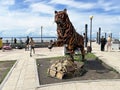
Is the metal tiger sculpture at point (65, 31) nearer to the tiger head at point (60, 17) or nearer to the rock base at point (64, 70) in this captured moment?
the tiger head at point (60, 17)

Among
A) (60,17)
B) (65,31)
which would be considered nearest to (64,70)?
(65,31)

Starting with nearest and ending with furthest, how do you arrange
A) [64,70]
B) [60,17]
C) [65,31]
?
[64,70] < [60,17] < [65,31]

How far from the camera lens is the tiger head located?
14.6 meters

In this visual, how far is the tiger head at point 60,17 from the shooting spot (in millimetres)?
14633

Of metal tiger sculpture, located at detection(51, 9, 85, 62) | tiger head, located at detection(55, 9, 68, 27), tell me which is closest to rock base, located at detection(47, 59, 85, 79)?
metal tiger sculpture, located at detection(51, 9, 85, 62)

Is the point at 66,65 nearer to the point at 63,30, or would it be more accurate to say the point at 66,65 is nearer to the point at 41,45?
the point at 63,30

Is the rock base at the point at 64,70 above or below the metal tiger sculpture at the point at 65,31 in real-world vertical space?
below

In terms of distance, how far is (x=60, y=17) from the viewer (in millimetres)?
14711

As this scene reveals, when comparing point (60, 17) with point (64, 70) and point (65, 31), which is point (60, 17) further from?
point (64, 70)

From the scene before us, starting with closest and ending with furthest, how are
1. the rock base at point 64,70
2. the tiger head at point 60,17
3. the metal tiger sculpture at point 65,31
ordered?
the rock base at point 64,70 → the tiger head at point 60,17 → the metal tiger sculpture at point 65,31

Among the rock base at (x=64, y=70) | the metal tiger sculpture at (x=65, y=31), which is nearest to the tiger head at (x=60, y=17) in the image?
the metal tiger sculpture at (x=65, y=31)

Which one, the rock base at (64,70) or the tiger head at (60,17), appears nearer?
the rock base at (64,70)

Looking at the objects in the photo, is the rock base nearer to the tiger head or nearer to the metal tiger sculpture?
the metal tiger sculpture

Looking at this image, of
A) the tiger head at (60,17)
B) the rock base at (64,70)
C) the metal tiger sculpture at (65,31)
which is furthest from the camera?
the metal tiger sculpture at (65,31)
